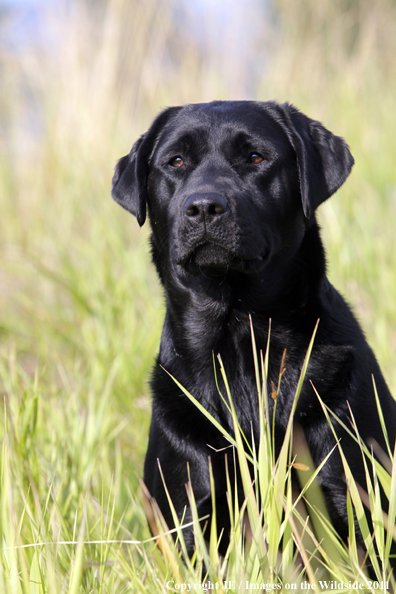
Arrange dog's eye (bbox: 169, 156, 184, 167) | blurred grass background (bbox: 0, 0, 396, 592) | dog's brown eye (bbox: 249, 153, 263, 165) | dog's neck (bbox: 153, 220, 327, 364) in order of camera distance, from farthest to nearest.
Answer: blurred grass background (bbox: 0, 0, 396, 592) < dog's eye (bbox: 169, 156, 184, 167) < dog's brown eye (bbox: 249, 153, 263, 165) < dog's neck (bbox: 153, 220, 327, 364)

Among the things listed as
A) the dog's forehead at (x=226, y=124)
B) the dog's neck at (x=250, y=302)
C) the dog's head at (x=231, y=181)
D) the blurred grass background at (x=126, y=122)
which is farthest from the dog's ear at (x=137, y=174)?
the blurred grass background at (x=126, y=122)

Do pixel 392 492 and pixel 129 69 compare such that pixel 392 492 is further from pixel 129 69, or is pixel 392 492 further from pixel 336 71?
pixel 336 71

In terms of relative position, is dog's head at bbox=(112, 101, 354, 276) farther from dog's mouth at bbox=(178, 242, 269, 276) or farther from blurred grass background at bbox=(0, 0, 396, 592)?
blurred grass background at bbox=(0, 0, 396, 592)

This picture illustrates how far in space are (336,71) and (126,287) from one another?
3.17m

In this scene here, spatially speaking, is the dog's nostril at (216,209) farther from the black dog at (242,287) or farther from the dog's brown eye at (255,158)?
the dog's brown eye at (255,158)

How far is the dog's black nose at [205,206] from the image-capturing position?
1.83 metres

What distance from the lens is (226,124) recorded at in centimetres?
220

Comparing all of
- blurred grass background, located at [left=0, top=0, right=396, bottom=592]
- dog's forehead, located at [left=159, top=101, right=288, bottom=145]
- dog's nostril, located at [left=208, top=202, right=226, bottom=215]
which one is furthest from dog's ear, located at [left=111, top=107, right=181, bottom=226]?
blurred grass background, located at [left=0, top=0, right=396, bottom=592]

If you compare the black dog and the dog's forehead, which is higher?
the dog's forehead

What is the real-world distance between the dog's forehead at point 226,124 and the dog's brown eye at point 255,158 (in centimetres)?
6

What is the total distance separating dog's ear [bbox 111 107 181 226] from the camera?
2.32 metres

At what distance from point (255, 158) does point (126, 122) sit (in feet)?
10.7

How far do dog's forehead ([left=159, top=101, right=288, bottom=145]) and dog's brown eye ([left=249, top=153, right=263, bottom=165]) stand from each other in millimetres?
58

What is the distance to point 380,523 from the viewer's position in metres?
1.38
